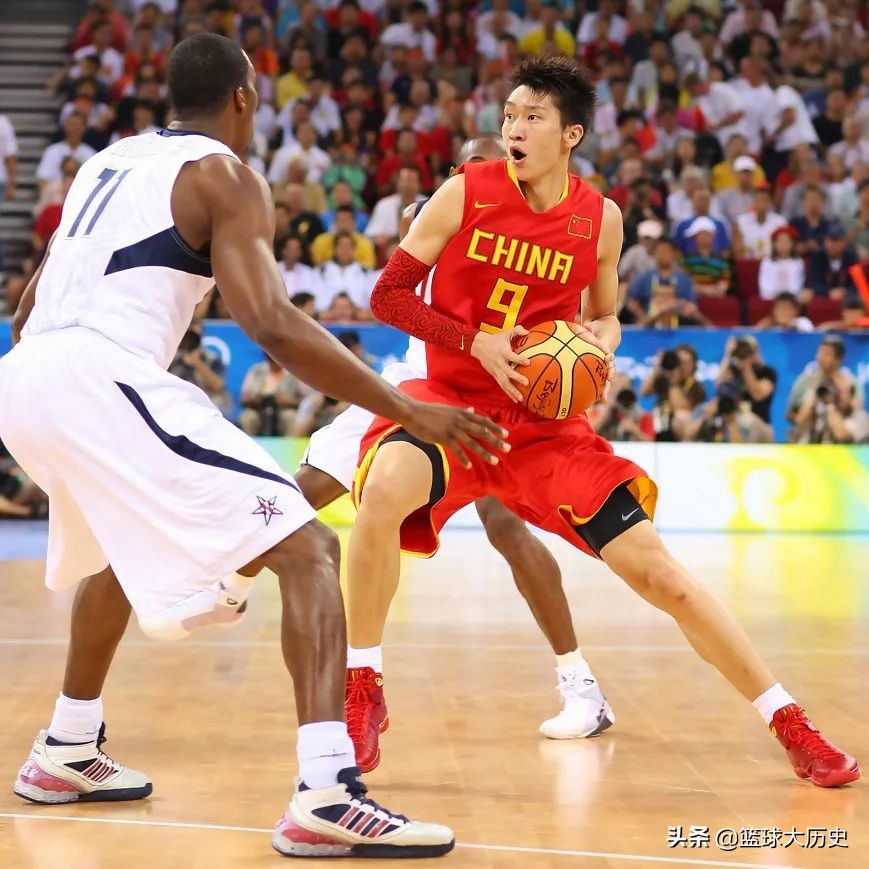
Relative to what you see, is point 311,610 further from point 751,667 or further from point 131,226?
point 751,667

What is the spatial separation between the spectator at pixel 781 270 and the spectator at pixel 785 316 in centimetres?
102

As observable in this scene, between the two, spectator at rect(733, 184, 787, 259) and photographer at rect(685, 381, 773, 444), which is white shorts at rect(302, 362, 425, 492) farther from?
spectator at rect(733, 184, 787, 259)

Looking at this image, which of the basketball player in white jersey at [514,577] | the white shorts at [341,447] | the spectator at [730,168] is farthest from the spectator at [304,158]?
the white shorts at [341,447]

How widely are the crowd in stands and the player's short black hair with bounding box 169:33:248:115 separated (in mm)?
8221

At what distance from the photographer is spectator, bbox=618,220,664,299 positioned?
13.3 metres

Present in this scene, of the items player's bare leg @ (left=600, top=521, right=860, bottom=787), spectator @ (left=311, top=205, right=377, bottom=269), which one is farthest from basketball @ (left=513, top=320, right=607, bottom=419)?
spectator @ (left=311, top=205, right=377, bottom=269)

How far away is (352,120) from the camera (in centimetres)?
1566

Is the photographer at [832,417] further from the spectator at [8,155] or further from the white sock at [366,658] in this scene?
the spectator at [8,155]

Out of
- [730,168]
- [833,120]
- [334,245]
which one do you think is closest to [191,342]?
[334,245]

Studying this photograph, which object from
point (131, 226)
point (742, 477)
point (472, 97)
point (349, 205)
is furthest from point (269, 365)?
point (131, 226)

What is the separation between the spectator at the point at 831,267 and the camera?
13938 mm

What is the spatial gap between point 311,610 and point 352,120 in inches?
506

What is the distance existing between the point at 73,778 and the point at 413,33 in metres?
14.0

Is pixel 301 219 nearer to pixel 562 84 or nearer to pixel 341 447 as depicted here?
pixel 341 447
